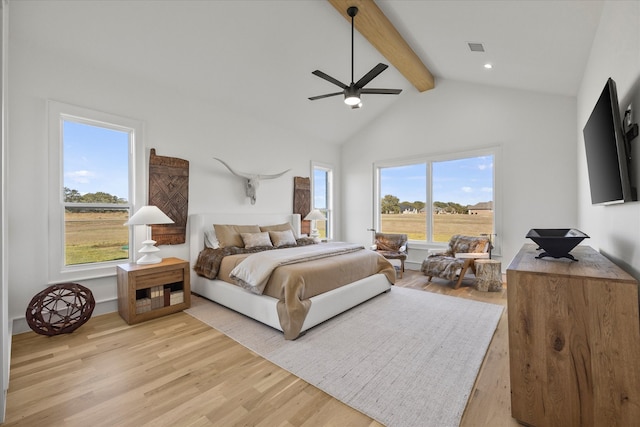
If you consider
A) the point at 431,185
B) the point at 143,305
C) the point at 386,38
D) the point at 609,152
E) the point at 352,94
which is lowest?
the point at 143,305

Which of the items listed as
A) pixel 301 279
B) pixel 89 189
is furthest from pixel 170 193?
pixel 301 279

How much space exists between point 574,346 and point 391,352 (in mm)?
1298

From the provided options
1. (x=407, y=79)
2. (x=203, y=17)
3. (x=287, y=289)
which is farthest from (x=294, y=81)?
(x=287, y=289)

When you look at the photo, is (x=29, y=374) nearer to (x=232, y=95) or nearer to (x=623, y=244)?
(x=232, y=95)

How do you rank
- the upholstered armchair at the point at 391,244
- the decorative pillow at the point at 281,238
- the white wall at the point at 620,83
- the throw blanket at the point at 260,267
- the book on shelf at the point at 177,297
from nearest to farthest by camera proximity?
the white wall at the point at 620,83, the throw blanket at the point at 260,267, the book on shelf at the point at 177,297, the decorative pillow at the point at 281,238, the upholstered armchair at the point at 391,244

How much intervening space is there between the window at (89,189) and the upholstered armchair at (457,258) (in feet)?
14.5

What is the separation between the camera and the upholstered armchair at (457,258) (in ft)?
14.4

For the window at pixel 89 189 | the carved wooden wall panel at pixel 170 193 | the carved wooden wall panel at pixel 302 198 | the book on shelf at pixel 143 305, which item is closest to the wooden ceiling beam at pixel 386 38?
the carved wooden wall panel at pixel 302 198

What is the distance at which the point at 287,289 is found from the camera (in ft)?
8.85

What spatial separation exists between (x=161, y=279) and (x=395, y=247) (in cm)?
396

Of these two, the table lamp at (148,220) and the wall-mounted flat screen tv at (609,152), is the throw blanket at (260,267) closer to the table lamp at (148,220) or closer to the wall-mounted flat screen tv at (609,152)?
the table lamp at (148,220)

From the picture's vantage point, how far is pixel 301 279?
2781 mm

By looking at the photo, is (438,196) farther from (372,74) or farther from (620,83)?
(620,83)

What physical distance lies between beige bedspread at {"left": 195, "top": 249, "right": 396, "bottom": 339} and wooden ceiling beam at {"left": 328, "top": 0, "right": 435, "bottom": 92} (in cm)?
302
